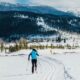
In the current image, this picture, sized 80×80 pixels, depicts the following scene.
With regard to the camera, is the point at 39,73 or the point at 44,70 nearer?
the point at 39,73

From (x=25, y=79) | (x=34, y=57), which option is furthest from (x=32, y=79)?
(x=34, y=57)

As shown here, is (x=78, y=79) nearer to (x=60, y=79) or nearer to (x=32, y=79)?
(x=60, y=79)

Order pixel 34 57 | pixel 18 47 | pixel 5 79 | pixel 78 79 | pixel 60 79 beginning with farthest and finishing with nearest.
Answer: pixel 18 47
pixel 34 57
pixel 5 79
pixel 60 79
pixel 78 79

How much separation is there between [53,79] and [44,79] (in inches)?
19.2

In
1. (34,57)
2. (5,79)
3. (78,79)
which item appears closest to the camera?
(78,79)

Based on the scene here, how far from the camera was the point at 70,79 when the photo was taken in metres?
18.6

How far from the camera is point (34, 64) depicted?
26.3 metres

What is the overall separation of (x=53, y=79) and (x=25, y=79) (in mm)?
1664

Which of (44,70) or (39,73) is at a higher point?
(39,73)

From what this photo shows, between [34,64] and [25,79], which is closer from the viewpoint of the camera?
[25,79]

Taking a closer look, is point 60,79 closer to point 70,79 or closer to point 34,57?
point 70,79

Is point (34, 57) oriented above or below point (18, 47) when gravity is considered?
above

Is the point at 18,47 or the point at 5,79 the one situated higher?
the point at 5,79

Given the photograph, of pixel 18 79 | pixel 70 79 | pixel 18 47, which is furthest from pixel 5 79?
pixel 18 47
